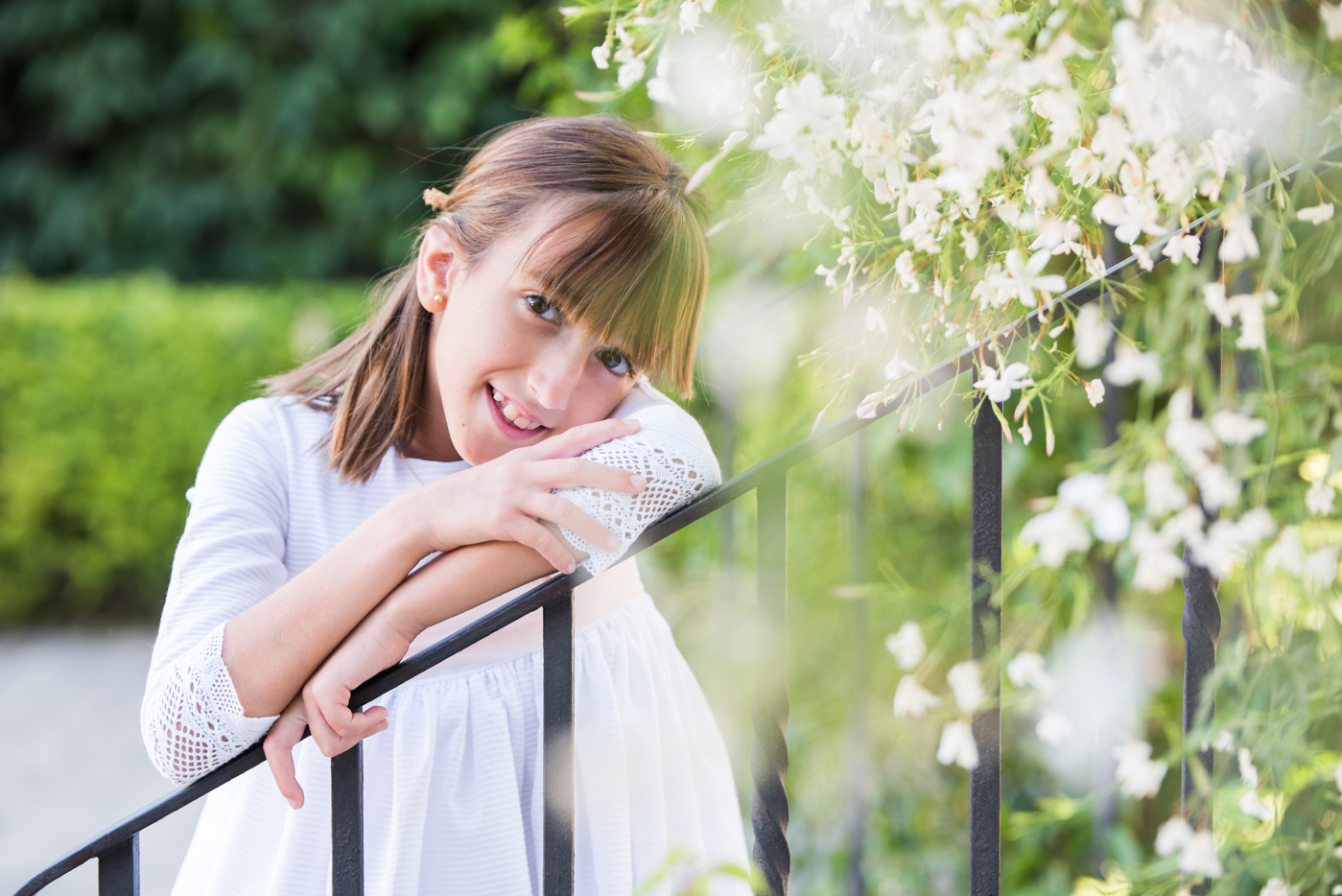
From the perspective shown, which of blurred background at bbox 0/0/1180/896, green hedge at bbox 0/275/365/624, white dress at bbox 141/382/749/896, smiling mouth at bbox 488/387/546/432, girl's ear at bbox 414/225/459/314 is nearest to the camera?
white dress at bbox 141/382/749/896

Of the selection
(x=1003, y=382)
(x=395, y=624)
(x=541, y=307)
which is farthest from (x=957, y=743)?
(x=541, y=307)

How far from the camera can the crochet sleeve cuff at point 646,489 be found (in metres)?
0.97

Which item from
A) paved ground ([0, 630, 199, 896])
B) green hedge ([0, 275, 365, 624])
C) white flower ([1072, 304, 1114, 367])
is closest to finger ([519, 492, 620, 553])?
white flower ([1072, 304, 1114, 367])

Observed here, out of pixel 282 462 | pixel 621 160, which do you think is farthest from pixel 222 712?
pixel 621 160

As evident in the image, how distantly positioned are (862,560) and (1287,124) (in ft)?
4.30

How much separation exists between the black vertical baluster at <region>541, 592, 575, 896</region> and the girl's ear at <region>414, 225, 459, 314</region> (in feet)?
2.00

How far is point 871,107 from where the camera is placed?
0.78 m

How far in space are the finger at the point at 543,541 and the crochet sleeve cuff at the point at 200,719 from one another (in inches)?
12.6

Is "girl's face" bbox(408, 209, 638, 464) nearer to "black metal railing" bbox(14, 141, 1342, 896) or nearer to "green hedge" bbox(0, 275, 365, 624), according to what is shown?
"black metal railing" bbox(14, 141, 1342, 896)

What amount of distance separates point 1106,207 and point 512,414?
0.78 meters

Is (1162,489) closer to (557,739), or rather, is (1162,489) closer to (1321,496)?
(1321,496)

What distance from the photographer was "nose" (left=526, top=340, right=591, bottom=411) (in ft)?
4.09

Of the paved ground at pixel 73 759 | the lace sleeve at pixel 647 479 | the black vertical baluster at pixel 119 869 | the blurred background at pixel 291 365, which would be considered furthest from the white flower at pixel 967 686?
the paved ground at pixel 73 759

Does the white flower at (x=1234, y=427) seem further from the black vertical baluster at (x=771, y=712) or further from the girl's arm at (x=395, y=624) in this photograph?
the girl's arm at (x=395, y=624)
